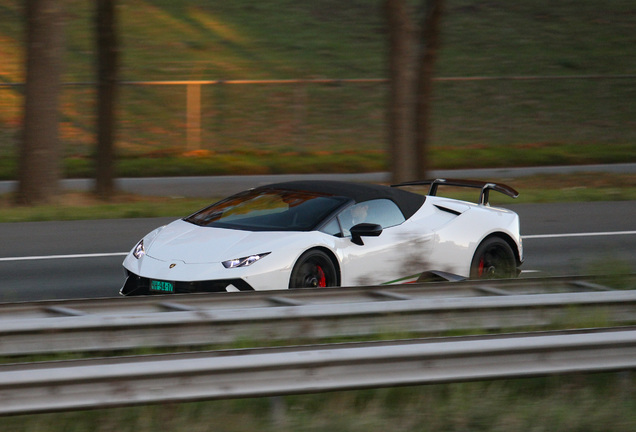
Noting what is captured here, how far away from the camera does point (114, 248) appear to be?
11.9m

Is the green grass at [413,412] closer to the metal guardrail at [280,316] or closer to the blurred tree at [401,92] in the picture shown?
the metal guardrail at [280,316]

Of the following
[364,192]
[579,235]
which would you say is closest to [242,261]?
[364,192]

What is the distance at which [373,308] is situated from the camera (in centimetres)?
574

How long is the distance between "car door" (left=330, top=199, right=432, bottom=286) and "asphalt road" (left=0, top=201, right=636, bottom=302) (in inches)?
61.9

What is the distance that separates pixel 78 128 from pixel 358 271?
17452 mm

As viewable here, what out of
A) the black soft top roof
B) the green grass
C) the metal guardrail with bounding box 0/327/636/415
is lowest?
the green grass

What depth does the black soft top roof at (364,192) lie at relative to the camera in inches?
360

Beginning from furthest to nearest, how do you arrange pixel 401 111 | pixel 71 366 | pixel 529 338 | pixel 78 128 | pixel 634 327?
pixel 78 128
pixel 401 111
pixel 634 327
pixel 529 338
pixel 71 366

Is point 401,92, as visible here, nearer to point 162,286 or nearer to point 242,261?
point 242,261

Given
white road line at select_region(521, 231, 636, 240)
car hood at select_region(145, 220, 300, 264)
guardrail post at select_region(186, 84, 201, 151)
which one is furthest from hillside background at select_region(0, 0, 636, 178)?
car hood at select_region(145, 220, 300, 264)

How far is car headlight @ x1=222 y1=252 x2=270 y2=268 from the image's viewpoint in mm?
8023

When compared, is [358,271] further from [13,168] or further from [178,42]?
[178,42]

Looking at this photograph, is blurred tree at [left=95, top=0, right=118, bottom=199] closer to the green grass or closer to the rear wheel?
the rear wheel

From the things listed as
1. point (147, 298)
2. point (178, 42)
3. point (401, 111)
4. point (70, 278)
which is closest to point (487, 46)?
point (178, 42)
